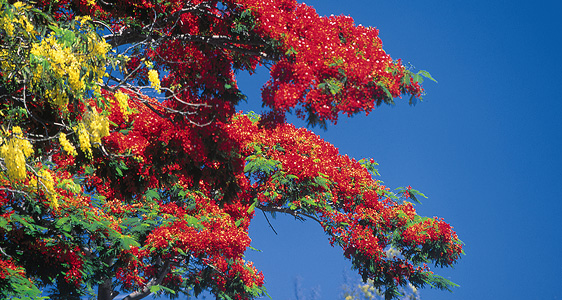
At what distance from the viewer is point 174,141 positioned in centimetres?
853

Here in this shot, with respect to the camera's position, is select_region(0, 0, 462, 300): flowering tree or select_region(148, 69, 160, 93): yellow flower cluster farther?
select_region(148, 69, 160, 93): yellow flower cluster

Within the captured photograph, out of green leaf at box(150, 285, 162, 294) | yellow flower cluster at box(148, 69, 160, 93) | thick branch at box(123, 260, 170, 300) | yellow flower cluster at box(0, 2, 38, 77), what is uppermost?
thick branch at box(123, 260, 170, 300)

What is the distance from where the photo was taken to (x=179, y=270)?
16.1 m

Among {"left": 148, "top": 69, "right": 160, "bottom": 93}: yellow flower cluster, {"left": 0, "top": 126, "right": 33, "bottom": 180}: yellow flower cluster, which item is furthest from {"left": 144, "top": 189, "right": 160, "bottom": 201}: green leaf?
{"left": 0, "top": 126, "right": 33, "bottom": 180}: yellow flower cluster

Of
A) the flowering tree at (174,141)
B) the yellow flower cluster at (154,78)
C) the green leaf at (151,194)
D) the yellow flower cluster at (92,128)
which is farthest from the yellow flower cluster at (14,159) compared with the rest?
the green leaf at (151,194)

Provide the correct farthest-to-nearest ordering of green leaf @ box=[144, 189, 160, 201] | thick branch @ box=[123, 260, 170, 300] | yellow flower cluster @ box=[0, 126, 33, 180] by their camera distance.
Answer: thick branch @ box=[123, 260, 170, 300] → green leaf @ box=[144, 189, 160, 201] → yellow flower cluster @ box=[0, 126, 33, 180]

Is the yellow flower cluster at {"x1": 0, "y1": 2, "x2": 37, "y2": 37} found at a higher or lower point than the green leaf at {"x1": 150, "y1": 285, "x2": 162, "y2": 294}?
lower

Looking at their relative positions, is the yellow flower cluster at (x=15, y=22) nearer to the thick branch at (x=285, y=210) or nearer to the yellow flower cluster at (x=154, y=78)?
the yellow flower cluster at (x=154, y=78)

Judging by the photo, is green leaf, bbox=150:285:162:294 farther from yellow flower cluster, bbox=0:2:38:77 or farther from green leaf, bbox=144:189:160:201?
yellow flower cluster, bbox=0:2:38:77

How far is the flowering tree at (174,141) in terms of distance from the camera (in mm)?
5949

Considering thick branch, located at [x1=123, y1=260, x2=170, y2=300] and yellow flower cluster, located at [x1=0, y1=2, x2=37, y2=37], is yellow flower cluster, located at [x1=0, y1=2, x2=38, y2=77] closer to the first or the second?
yellow flower cluster, located at [x1=0, y1=2, x2=37, y2=37]

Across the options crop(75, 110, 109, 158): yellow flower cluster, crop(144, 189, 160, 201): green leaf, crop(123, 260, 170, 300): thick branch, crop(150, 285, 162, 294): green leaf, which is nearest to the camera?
crop(75, 110, 109, 158): yellow flower cluster

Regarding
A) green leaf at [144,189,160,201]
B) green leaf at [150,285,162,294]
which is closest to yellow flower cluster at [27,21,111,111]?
green leaf at [144,189,160,201]

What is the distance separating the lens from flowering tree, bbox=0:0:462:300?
5949 mm
